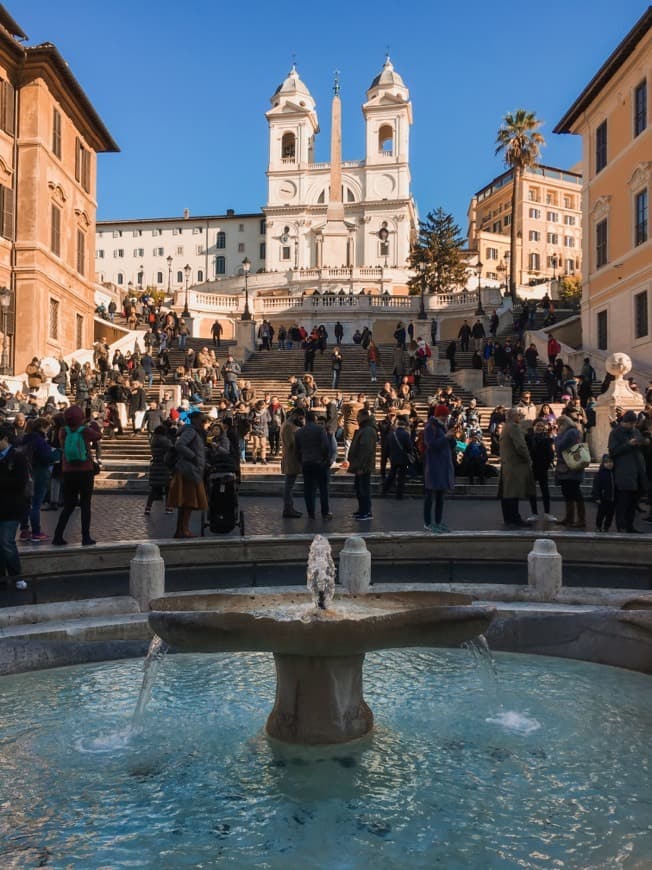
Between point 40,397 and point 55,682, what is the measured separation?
1859 centimetres

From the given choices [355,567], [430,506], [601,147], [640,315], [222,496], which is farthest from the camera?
[601,147]

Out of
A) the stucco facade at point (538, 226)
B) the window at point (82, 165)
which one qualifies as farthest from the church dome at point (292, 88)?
the window at point (82, 165)

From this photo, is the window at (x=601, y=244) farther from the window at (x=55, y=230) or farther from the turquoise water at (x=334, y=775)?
the turquoise water at (x=334, y=775)

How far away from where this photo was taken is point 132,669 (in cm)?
620

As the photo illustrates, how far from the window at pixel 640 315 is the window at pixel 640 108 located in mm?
5375

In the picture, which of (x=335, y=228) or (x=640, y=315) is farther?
(x=335, y=228)

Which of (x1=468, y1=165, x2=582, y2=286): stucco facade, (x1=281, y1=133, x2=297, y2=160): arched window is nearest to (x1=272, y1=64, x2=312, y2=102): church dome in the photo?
Result: (x1=281, y1=133, x2=297, y2=160): arched window

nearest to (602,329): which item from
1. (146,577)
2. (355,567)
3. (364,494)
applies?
(364,494)

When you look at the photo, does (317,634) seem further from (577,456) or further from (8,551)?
(577,456)

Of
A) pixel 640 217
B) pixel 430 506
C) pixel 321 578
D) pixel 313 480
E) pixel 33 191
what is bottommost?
pixel 321 578

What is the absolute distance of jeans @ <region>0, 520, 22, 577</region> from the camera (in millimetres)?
7539

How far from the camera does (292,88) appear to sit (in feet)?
277

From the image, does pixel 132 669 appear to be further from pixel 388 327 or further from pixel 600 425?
pixel 388 327

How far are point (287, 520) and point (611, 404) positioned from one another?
1017 centimetres
